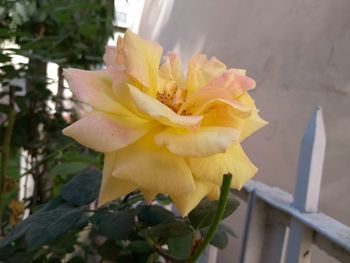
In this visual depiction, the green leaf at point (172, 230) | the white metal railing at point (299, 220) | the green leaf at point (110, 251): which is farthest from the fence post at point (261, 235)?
the green leaf at point (172, 230)

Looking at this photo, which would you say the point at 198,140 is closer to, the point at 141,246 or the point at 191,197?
the point at 191,197

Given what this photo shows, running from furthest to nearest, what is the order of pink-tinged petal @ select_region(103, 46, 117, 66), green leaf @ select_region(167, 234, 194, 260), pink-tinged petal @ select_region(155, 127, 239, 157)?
1. green leaf @ select_region(167, 234, 194, 260)
2. pink-tinged petal @ select_region(103, 46, 117, 66)
3. pink-tinged petal @ select_region(155, 127, 239, 157)

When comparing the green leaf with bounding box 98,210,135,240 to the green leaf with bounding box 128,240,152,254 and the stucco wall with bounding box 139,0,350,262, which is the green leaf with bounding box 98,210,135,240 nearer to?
the green leaf with bounding box 128,240,152,254

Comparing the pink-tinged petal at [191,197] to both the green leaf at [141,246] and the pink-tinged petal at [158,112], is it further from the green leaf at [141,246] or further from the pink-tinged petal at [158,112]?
the green leaf at [141,246]

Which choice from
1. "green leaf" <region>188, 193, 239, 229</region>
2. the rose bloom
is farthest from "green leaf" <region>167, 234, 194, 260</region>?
the rose bloom

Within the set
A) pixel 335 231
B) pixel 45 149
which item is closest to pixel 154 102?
pixel 335 231

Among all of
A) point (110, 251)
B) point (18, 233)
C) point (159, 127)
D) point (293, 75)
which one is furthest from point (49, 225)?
point (293, 75)
